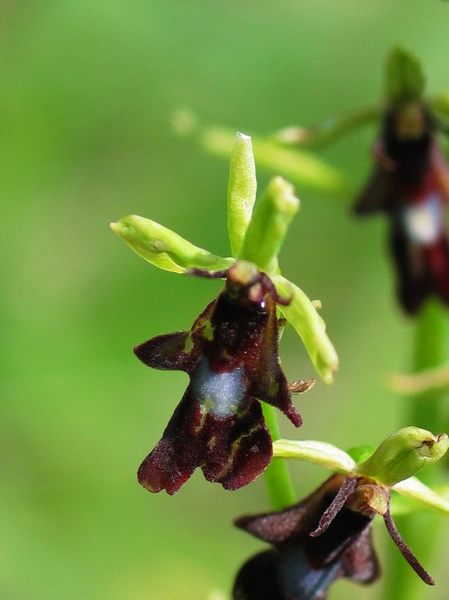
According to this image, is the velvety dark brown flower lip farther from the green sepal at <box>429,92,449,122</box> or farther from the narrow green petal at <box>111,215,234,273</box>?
the green sepal at <box>429,92,449,122</box>

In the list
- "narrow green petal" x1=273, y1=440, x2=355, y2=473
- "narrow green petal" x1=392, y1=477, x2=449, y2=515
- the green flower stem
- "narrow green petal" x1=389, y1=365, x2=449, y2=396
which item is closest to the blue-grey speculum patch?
"narrow green petal" x1=273, y1=440, x2=355, y2=473

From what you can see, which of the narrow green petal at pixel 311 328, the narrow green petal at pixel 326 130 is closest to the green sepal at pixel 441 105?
the narrow green petal at pixel 326 130

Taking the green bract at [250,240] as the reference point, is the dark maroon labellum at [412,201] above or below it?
above

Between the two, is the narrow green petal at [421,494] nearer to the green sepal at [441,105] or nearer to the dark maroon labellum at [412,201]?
the dark maroon labellum at [412,201]

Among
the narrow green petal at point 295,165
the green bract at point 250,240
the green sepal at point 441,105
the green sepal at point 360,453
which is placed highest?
the green sepal at point 441,105

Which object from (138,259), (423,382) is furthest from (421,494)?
(138,259)

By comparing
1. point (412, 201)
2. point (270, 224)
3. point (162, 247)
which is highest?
point (412, 201)

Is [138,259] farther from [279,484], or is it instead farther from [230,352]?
[230,352]
